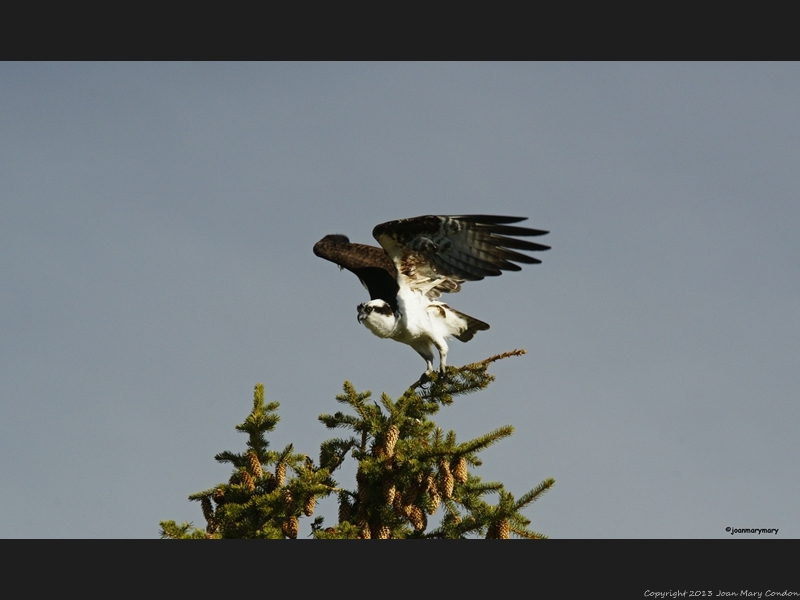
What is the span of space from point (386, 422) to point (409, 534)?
1.04 m

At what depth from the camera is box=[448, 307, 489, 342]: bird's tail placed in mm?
11820

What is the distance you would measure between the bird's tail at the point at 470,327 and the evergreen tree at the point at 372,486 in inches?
170

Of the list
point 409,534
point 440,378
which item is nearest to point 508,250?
point 440,378

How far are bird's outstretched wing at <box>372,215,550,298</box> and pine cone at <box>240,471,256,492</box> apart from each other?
178 inches

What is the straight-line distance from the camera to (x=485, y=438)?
23.0 feet

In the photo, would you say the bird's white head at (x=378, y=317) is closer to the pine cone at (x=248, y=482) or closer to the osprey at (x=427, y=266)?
the osprey at (x=427, y=266)

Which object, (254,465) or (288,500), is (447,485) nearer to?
(288,500)

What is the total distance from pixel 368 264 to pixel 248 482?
215 inches

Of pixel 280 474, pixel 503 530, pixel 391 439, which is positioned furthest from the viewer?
pixel 391 439

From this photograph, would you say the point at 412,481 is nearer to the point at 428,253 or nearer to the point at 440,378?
the point at 440,378

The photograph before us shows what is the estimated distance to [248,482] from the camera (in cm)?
701

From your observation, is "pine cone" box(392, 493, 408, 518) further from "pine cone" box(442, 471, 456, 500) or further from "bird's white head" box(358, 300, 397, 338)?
"bird's white head" box(358, 300, 397, 338)

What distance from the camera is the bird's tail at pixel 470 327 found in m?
11.8

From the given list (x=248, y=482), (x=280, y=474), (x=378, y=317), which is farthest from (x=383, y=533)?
(x=378, y=317)
